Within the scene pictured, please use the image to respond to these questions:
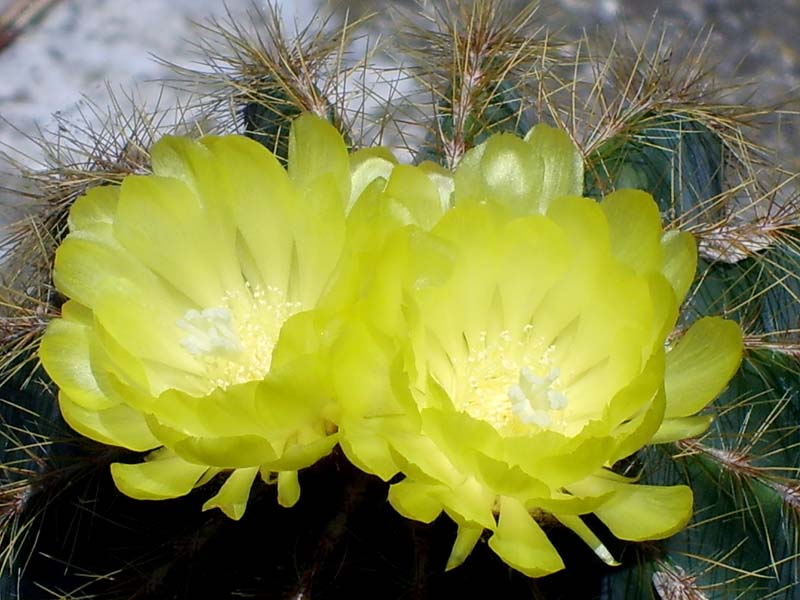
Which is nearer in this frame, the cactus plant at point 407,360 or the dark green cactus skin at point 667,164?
the cactus plant at point 407,360

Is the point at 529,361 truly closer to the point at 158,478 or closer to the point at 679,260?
the point at 679,260

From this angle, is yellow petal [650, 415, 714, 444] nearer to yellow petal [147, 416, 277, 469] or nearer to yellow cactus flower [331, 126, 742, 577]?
yellow cactus flower [331, 126, 742, 577]

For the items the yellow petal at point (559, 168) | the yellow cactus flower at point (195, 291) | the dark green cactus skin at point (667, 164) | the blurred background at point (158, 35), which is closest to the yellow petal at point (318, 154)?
the yellow cactus flower at point (195, 291)

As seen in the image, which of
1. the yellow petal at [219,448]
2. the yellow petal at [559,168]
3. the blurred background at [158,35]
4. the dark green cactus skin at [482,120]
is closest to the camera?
the yellow petal at [219,448]

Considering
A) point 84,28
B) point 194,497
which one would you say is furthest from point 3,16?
point 194,497

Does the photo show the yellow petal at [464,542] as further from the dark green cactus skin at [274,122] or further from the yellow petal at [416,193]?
the dark green cactus skin at [274,122]

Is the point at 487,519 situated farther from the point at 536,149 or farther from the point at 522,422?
the point at 536,149

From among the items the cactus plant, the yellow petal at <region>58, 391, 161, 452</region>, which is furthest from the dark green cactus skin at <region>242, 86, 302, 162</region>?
the yellow petal at <region>58, 391, 161, 452</region>

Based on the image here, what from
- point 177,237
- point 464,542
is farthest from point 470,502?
point 177,237

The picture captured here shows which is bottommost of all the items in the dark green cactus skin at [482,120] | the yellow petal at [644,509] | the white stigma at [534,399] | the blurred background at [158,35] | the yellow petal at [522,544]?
the yellow petal at [522,544]
